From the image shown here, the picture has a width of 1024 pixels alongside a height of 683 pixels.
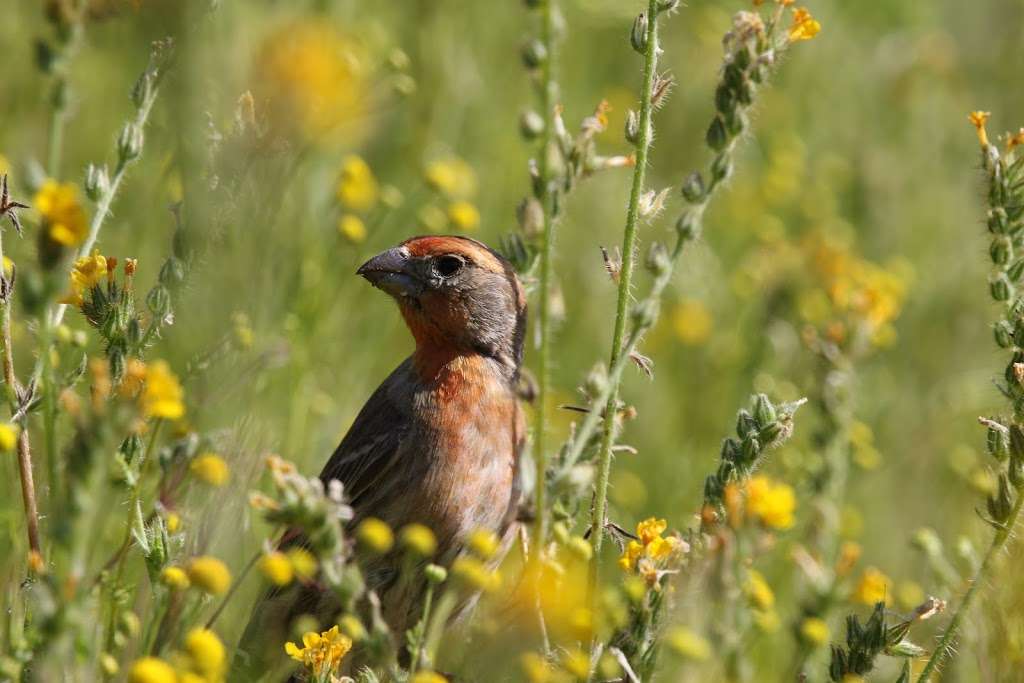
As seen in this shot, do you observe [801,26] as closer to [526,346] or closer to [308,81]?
[308,81]

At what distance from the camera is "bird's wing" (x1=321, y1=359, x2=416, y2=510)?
4125 mm

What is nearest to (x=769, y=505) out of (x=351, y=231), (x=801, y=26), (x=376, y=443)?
(x=801, y=26)

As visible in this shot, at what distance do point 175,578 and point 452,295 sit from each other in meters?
1.87

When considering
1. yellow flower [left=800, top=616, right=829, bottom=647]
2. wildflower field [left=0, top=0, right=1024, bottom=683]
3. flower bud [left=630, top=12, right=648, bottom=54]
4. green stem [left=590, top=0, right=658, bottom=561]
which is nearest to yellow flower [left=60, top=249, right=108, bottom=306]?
wildflower field [left=0, top=0, right=1024, bottom=683]

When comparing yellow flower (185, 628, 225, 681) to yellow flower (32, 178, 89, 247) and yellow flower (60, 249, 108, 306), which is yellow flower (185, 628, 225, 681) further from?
yellow flower (60, 249, 108, 306)

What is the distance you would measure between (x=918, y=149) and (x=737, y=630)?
220 inches

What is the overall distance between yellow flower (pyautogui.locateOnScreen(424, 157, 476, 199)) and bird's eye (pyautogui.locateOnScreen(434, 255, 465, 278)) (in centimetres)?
77

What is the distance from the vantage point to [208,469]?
2588mm

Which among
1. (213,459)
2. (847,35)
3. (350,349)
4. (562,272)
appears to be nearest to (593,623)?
(213,459)

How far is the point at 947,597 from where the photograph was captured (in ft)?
11.2

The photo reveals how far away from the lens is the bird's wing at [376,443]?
4.12 m

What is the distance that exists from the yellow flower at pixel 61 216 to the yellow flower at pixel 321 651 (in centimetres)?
91

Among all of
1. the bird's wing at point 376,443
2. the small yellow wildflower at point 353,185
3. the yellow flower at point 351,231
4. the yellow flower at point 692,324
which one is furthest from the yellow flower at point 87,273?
the yellow flower at point 692,324

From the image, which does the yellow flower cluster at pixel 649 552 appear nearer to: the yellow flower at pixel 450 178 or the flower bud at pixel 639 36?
the flower bud at pixel 639 36
